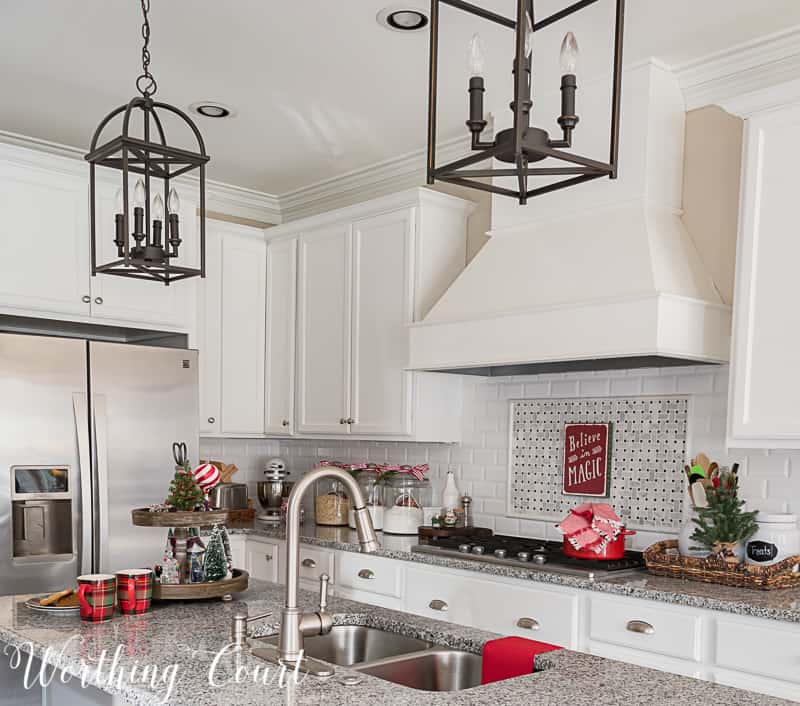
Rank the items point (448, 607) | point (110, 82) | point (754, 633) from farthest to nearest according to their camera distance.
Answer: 1. point (110, 82)
2. point (448, 607)
3. point (754, 633)

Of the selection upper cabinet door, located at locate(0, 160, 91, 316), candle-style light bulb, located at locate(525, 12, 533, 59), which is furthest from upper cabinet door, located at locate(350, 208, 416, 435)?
candle-style light bulb, located at locate(525, 12, 533, 59)

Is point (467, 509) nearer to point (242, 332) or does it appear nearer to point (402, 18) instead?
point (242, 332)

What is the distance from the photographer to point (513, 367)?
3.83m

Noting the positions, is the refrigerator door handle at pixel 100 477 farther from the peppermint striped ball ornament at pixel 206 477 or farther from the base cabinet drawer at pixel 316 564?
the peppermint striped ball ornament at pixel 206 477

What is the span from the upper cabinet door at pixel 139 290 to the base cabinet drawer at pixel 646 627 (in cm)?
250

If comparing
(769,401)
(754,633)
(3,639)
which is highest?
(769,401)

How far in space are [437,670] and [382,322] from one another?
242cm

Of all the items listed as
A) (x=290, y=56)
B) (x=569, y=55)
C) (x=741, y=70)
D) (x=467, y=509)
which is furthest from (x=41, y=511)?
(x=741, y=70)

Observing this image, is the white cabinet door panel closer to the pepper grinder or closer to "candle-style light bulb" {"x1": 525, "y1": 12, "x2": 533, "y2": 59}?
the pepper grinder

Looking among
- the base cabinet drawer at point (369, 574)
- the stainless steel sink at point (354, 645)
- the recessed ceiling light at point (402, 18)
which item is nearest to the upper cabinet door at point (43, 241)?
the base cabinet drawer at point (369, 574)

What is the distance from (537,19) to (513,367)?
147cm

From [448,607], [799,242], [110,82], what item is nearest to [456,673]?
[448,607]

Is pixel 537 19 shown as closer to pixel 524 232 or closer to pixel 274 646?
pixel 524 232

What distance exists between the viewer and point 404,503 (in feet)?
13.5
